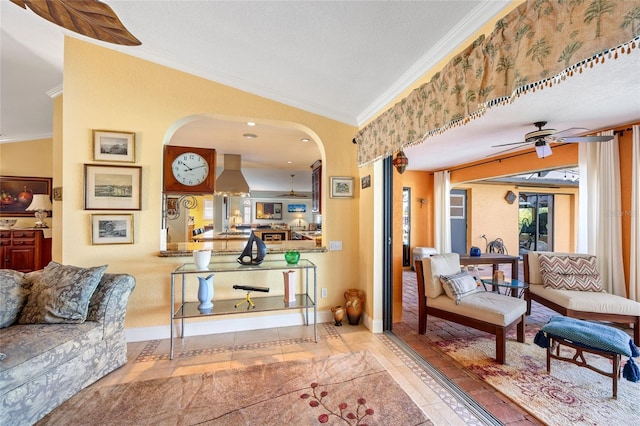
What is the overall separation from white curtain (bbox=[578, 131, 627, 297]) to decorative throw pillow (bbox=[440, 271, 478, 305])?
1956mm

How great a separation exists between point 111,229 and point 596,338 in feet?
13.7

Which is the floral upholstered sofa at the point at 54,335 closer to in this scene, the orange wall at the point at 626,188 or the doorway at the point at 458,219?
the orange wall at the point at 626,188

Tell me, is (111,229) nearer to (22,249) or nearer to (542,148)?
(22,249)

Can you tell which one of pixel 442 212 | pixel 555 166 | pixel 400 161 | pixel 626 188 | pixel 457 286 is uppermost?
pixel 555 166

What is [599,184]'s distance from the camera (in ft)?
11.0

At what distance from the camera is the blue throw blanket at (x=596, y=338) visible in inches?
71.4

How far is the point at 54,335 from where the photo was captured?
70.1 inches

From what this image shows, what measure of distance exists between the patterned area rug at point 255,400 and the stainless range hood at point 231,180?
11.8 ft

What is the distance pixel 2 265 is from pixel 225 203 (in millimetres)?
5700

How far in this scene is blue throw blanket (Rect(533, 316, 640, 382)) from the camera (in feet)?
5.95

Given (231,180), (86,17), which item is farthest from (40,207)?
(86,17)

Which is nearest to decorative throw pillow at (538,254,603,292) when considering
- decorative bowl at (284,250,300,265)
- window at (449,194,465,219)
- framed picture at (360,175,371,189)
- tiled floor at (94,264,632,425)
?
tiled floor at (94,264,632,425)

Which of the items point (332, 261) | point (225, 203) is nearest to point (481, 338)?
point (332, 261)

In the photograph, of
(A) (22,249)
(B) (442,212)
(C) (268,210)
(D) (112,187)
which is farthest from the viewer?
(C) (268,210)
